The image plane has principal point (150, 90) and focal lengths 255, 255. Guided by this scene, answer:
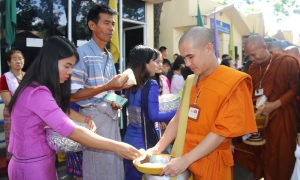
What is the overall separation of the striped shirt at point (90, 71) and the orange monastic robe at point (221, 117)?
3.11 ft

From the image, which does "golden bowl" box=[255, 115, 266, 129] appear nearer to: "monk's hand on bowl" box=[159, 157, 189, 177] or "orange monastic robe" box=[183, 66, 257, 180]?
"orange monastic robe" box=[183, 66, 257, 180]

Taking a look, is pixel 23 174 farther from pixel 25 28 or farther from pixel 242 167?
pixel 25 28

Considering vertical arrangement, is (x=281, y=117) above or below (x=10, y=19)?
below

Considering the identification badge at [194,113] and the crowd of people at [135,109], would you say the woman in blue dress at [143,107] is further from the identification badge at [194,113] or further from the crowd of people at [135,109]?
the identification badge at [194,113]

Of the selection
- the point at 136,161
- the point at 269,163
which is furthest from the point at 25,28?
the point at 269,163

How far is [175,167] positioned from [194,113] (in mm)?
392

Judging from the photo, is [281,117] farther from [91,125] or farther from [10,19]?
[10,19]

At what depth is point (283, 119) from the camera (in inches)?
132

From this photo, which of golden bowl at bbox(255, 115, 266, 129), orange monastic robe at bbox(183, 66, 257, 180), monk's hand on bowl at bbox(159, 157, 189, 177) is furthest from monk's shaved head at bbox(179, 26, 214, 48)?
golden bowl at bbox(255, 115, 266, 129)

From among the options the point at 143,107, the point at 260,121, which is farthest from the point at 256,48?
the point at 143,107

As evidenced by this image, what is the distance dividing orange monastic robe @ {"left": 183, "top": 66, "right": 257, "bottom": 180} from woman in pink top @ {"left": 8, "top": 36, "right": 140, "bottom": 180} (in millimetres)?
441

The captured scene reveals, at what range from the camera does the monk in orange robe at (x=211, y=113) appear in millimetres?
1577

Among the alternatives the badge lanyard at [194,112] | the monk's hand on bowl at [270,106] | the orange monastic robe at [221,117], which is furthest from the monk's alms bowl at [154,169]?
the monk's hand on bowl at [270,106]

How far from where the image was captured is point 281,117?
335cm
